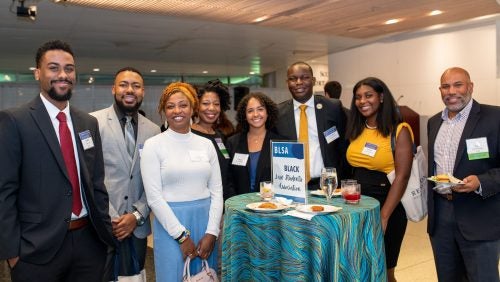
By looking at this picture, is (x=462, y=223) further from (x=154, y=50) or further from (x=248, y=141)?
(x=154, y=50)

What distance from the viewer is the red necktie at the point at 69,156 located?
226cm

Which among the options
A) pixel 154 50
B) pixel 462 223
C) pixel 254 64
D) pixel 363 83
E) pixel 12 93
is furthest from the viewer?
pixel 254 64

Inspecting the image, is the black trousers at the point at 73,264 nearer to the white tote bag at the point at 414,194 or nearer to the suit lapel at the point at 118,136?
the suit lapel at the point at 118,136

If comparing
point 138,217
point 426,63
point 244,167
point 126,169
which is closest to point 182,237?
point 138,217

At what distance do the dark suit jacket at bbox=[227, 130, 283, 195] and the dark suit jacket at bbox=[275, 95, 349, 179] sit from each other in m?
0.19

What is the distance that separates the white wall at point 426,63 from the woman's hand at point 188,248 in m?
6.22

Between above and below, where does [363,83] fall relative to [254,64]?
below

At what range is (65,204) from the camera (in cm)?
217

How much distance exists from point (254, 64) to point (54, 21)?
610 centimetres

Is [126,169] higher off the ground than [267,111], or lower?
lower

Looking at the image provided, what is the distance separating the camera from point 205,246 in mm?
2666

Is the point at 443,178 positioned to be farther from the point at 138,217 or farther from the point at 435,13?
the point at 435,13

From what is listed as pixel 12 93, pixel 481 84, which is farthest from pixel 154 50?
pixel 481 84

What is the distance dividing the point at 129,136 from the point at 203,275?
1.03m
